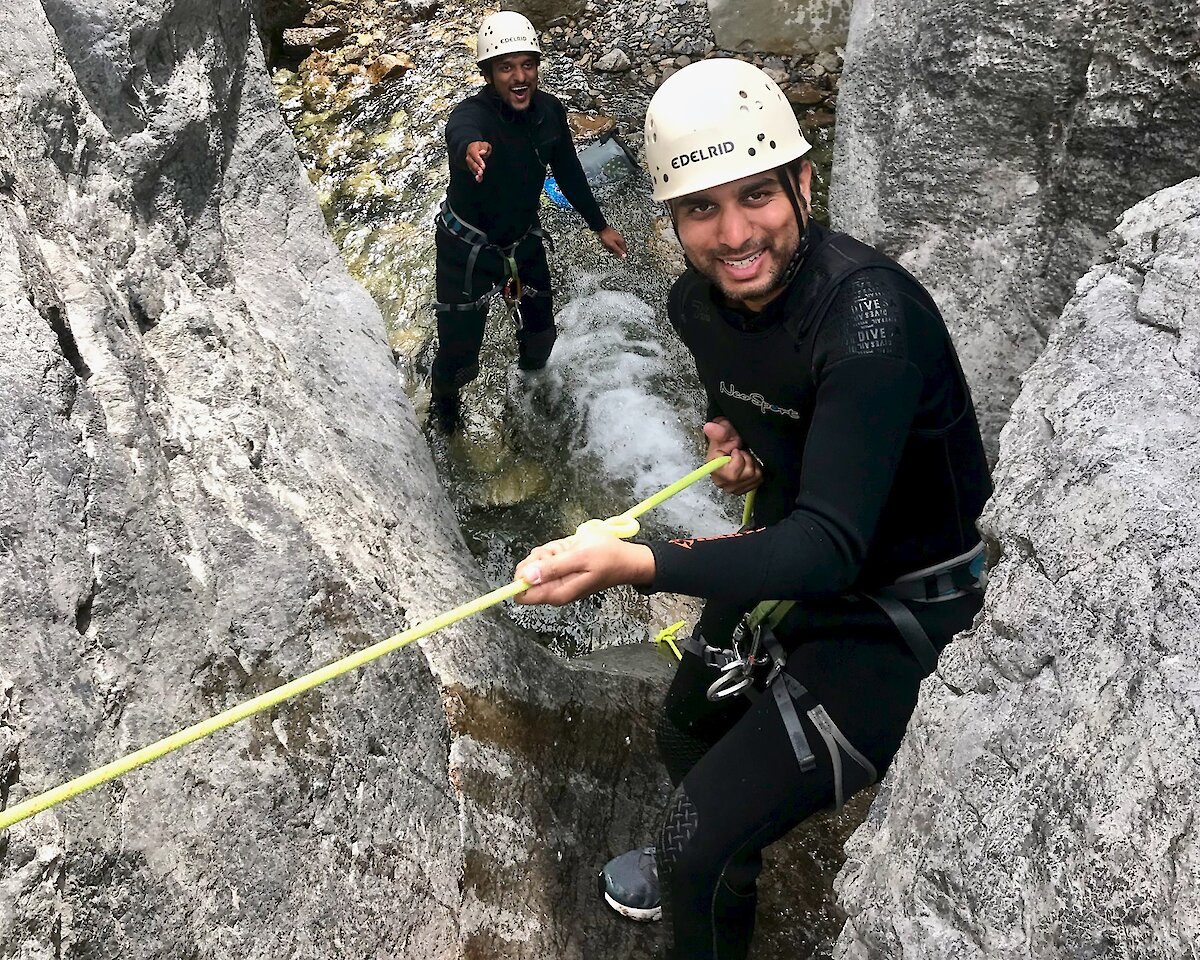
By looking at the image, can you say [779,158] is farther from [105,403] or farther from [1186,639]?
[105,403]

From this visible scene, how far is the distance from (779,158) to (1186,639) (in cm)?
134

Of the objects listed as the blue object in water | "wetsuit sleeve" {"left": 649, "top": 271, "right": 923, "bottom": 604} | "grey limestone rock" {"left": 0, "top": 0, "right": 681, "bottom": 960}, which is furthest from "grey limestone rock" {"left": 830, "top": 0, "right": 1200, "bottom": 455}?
the blue object in water

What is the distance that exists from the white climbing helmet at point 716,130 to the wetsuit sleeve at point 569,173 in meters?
2.83

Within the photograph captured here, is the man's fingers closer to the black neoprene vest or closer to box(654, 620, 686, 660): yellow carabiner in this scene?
the black neoprene vest

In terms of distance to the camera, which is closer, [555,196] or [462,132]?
[462,132]

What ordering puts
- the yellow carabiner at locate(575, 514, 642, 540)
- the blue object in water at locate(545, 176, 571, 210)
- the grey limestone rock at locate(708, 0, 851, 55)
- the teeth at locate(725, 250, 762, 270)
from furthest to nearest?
the grey limestone rock at locate(708, 0, 851, 55)
the blue object in water at locate(545, 176, 571, 210)
the teeth at locate(725, 250, 762, 270)
the yellow carabiner at locate(575, 514, 642, 540)

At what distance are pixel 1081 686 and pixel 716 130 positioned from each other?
1.39 metres

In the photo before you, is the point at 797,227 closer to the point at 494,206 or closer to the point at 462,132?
the point at 462,132

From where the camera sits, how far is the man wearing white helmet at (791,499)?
1735 mm

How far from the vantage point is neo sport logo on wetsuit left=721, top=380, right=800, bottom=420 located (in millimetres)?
2066

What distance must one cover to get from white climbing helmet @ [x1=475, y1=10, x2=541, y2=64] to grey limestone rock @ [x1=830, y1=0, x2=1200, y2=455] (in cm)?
161

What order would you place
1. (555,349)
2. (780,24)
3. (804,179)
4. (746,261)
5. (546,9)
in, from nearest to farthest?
(746,261) → (804,179) → (555,349) → (780,24) → (546,9)

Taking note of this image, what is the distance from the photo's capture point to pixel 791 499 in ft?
7.55

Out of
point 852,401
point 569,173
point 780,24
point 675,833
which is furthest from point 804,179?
point 780,24
